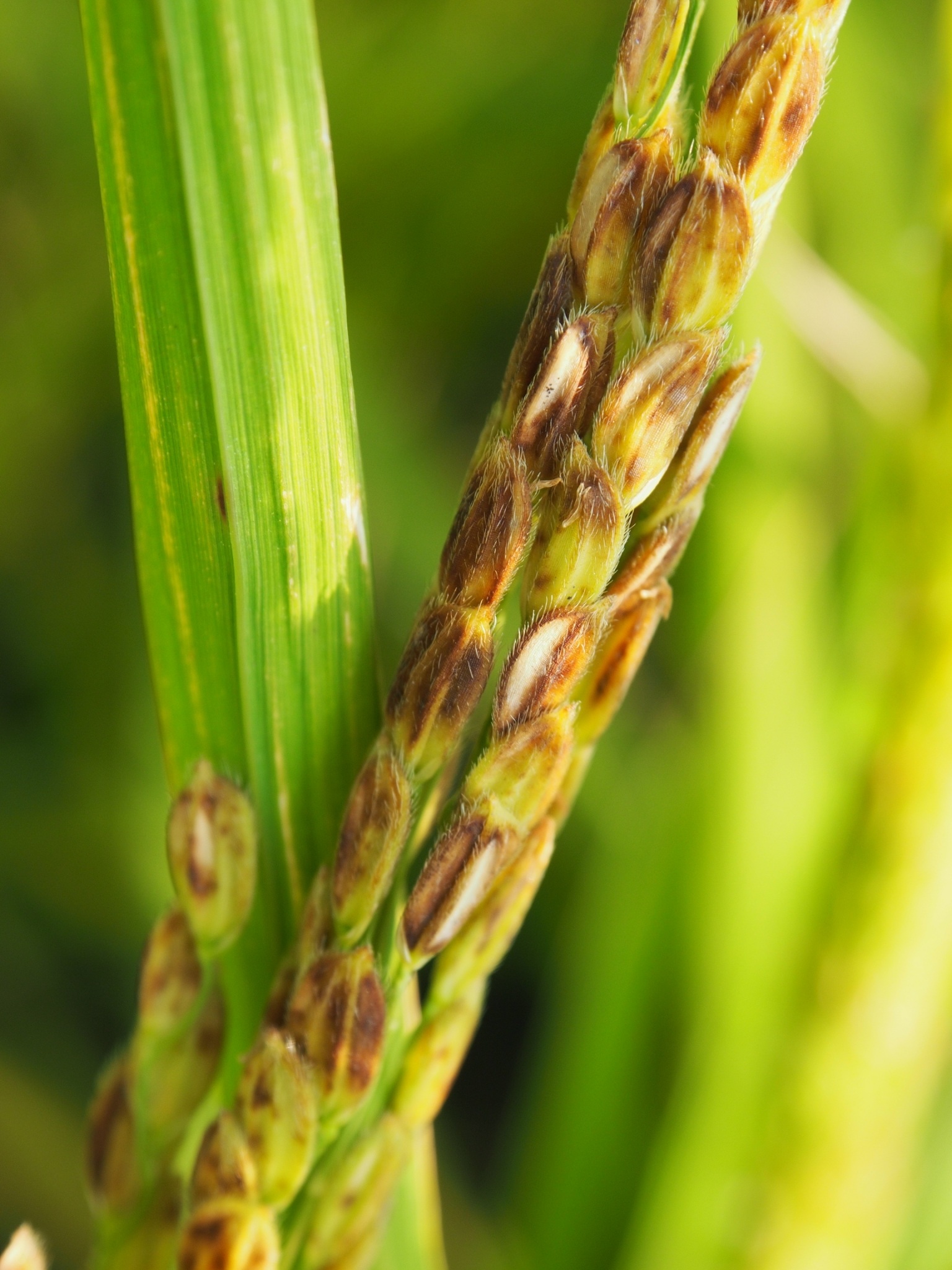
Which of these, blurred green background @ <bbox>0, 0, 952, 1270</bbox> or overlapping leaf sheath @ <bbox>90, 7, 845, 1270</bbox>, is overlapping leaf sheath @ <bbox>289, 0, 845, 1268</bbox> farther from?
blurred green background @ <bbox>0, 0, 952, 1270</bbox>

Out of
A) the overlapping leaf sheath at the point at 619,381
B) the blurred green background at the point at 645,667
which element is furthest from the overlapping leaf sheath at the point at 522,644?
the blurred green background at the point at 645,667

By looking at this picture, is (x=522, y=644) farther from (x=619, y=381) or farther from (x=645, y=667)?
(x=645, y=667)

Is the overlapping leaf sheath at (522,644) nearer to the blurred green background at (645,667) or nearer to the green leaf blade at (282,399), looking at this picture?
the green leaf blade at (282,399)

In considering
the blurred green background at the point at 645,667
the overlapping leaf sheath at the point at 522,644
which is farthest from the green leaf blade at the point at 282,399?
the blurred green background at the point at 645,667

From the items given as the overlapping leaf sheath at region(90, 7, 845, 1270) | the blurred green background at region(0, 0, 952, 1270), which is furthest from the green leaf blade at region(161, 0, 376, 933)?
the blurred green background at region(0, 0, 952, 1270)

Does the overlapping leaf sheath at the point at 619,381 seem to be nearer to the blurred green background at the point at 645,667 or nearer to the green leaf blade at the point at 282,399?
the green leaf blade at the point at 282,399

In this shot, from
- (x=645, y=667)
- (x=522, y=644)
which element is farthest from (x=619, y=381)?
(x=645, y=667)

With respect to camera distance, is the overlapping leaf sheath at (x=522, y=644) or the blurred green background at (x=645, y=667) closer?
the overlapping leaf sheath at (x=522, y=644)

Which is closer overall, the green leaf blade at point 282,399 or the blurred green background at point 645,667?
the green leaf blade at point 282,399
